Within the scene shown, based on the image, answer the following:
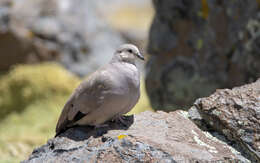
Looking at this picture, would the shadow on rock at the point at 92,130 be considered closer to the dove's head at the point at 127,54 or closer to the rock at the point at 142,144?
the rock at the point at 142,144

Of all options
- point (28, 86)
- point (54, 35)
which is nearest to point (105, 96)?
point (28, 86)

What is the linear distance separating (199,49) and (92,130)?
4554mm

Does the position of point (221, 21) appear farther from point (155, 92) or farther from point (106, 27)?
point (106, 27)

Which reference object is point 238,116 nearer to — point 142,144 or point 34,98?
point 142,144

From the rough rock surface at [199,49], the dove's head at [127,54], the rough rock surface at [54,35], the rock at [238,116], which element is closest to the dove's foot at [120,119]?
the dove's head at [127,54]

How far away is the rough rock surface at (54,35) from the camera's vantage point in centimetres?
1114

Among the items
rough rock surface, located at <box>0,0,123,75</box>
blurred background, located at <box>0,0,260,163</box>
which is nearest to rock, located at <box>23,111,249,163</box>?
blurred background, located at <box>0,0,260,163</box>

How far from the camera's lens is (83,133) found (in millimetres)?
4250

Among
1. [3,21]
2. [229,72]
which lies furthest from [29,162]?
[3,21]

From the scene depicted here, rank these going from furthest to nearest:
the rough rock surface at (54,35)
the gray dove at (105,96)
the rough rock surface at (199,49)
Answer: the rough rock surface at (54,35), the rough rock surface at (199,49), the gray dove at (105,96)

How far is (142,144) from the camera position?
3650mm

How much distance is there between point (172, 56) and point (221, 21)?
1470 millimetres

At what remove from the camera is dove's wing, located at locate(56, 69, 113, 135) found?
4.06 m

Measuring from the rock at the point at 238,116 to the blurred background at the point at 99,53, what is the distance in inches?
116
